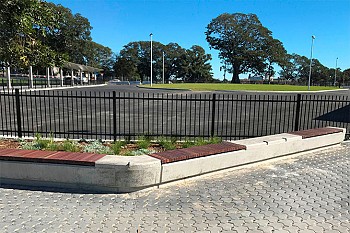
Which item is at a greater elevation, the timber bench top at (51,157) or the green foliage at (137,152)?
the timber bench top at (51,157)

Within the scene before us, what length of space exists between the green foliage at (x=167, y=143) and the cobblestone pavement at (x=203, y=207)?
1.44m

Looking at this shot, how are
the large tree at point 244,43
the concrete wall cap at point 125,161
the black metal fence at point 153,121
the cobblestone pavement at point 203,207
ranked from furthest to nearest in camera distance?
1. the large tree at point 244,43
2. the black metal fence at point 153,121
3. the concrete wall cap at point 125,161
4. the cobblestone pavement at point 203,207

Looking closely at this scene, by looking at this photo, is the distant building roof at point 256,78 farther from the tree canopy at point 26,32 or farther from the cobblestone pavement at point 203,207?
the cobblestone pavement at point 203,207

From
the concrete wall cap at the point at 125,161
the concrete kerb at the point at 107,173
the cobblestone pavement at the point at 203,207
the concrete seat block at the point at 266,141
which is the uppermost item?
the concrete seat block at the point at 266,141

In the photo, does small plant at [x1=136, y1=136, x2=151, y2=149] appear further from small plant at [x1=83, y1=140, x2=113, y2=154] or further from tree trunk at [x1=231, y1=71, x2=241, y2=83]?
tree trunk at [x1=231, y1=71, x2=241, y2=83]

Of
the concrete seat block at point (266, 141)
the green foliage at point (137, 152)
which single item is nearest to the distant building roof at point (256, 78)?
the concrete seat block at point (266, 141)

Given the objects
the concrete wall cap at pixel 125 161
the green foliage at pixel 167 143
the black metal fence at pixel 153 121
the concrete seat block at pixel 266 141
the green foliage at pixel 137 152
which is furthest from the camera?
the black metal fence at pixel 153 121

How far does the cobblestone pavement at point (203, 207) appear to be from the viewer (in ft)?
11.3

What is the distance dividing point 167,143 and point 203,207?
2668 millimetres

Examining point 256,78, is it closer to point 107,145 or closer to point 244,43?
point 244,43

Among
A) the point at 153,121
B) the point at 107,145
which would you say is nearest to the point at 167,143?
the point at 107,145

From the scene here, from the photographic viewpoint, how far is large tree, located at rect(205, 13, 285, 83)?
295ft

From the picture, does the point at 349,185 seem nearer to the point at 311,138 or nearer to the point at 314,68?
the point at 311,138

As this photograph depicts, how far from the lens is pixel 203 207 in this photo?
3.96 meters
